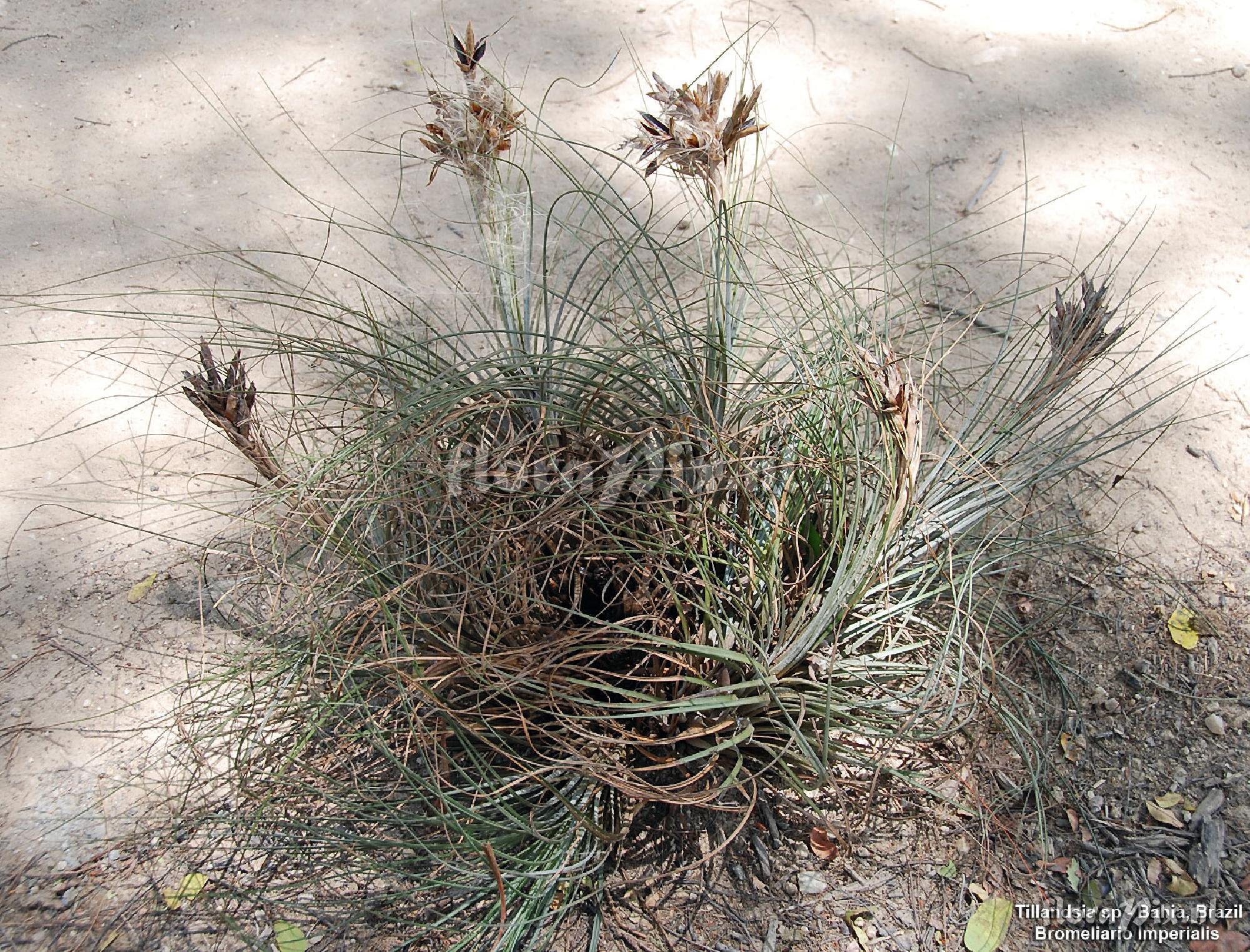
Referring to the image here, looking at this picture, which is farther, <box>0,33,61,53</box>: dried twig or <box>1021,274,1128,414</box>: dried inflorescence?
<box>0,33,61,53</box>: dried twig

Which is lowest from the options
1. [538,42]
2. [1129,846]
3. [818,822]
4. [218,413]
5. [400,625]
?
[1129,846]

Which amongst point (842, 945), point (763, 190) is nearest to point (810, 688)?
point (842, 945)

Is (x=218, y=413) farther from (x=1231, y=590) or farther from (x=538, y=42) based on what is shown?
(x=538, y=42)

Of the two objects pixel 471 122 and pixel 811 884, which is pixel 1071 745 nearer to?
pixel 811 884

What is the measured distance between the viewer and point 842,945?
64.5 inches

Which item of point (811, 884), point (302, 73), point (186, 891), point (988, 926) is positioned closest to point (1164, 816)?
point (988, 926)

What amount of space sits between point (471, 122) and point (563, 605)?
0.81 m

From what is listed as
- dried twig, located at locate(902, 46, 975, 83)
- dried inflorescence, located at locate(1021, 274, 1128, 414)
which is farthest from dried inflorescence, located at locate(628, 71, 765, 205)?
dried twig, located at locate(902, 46, 975, 83)

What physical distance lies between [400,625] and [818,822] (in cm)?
77

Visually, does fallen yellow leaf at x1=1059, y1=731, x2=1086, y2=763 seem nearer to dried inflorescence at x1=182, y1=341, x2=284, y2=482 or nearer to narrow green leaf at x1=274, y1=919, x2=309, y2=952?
narrow green leaf at x1=274, y1=919, x2=309, y2=952

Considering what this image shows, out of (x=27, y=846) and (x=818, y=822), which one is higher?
(x=27, y=846)

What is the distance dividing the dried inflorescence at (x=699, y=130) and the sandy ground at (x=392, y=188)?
107 cm

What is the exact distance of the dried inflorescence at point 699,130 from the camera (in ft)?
5.09

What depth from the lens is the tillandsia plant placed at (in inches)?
59.6
